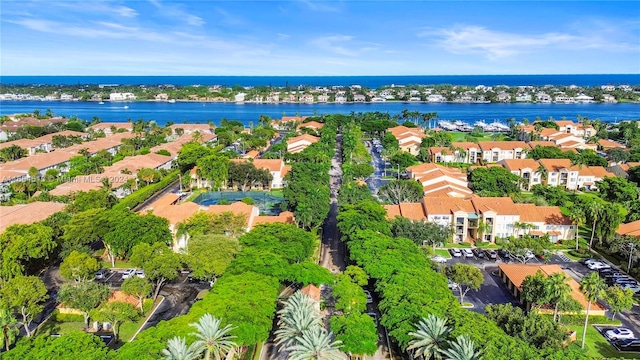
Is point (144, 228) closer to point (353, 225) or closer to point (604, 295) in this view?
point (353, 225)

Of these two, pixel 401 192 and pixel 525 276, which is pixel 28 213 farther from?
pixel 525 276

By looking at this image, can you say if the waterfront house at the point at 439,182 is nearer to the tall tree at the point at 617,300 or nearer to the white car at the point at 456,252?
the white car at the point at 456,252

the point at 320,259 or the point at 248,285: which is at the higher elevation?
the point at 248,285

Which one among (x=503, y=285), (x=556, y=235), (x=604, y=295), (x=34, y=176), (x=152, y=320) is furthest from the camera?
(x=34, y=176)

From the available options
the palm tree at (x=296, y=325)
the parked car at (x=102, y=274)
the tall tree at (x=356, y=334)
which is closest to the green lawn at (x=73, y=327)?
the parked car at (x=102, y=274)

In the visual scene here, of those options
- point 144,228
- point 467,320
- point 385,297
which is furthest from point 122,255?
point 467,320

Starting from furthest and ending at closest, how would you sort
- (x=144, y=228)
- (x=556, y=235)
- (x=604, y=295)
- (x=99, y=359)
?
1. (x=556, y=235)
2. (x=144, y=228)
3. (x=604, y=295)
4. (x=99, y=359)

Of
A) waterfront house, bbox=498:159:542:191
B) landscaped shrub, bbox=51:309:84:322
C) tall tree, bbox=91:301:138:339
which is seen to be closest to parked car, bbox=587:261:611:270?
waterfront house, bbox=498:159:542:191

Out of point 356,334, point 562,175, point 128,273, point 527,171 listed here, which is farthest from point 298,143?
point 356,334

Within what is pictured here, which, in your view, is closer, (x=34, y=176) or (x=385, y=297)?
(x=385, y=297)
